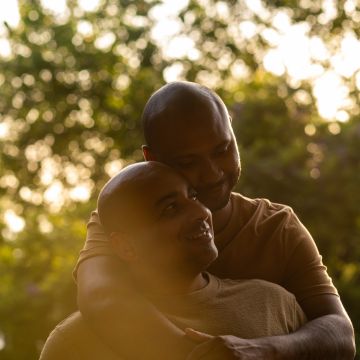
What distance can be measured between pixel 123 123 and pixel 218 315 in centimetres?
1105

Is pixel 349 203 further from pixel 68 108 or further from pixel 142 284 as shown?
pixel 142 284

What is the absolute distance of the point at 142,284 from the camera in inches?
112

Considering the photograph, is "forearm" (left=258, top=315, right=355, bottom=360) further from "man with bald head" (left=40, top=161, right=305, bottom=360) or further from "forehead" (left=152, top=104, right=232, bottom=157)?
"forehead" (left=152, top=104, right=232, bottom=157)

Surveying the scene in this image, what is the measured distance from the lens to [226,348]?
8.53ft

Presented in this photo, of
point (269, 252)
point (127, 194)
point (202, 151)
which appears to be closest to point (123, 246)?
point (127, 194)

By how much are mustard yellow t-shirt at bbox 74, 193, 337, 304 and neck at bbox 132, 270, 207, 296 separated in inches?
9.1

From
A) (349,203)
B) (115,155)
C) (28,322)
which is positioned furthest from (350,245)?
(115,155)

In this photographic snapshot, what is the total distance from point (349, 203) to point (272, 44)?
4.27 m

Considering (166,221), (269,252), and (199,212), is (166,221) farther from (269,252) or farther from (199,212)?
(269,252)

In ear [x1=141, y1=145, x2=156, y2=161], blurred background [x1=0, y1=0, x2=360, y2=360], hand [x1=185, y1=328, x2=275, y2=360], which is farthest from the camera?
blurred background [x1=0, y1=0, x2=360, y2=360]

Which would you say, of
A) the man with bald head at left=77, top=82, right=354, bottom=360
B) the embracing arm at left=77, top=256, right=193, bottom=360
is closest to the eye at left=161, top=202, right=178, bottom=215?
the man with bald head at left=77, top=82, right=354, bottom=360

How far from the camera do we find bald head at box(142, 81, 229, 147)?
2.90 m

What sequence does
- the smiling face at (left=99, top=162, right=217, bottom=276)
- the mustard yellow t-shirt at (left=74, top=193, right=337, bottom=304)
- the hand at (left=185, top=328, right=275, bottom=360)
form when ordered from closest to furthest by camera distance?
the hand at (left=185, top=328, right=275, bottom=360)
the smiling face at (left=99, top=162, right=217, bottom=276)
the mustard yellow t-shirt at (left=74, top=193, right=337, bottom=304)

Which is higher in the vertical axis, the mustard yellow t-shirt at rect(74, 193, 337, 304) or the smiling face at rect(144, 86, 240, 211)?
the smiling face at rect(144, 86, 240, 211)
